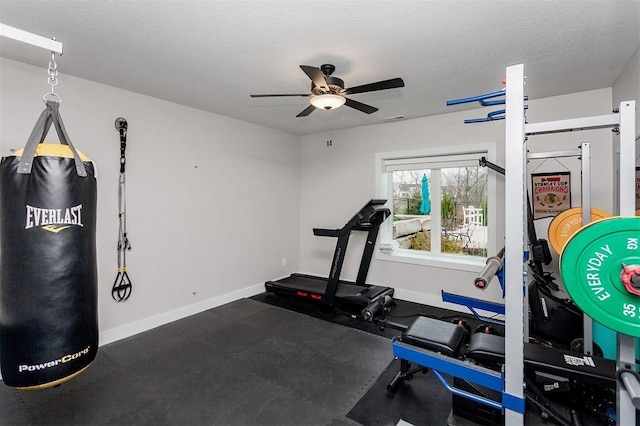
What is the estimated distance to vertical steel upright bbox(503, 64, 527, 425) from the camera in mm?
1566

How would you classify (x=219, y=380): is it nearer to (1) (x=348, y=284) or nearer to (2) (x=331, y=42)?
(1) (x=348, y=284)

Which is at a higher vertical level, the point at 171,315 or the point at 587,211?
the point at 587,211

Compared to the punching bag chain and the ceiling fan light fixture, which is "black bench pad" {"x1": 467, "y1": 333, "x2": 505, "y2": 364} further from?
the punching bag chain

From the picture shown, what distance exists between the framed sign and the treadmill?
1.69 m

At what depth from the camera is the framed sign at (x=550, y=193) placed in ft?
10.9

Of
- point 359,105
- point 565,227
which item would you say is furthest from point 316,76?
point 565,227

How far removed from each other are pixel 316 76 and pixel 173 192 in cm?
241

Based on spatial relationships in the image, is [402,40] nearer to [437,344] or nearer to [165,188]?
[437,344]

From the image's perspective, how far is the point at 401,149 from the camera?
14.5 ft

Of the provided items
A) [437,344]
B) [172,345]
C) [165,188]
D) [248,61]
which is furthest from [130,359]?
[248,61]

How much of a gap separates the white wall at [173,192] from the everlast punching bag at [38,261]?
172cm

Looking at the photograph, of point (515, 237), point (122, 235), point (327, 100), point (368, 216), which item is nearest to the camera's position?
point (515, 237)

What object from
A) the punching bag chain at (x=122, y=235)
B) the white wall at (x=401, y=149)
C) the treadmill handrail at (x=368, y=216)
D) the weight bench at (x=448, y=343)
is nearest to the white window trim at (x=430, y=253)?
the white wall at (x=401, y=149)

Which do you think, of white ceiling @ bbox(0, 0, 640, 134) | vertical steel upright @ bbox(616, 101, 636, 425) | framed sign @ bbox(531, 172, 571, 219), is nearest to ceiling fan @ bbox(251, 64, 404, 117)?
white ceiling @ bbox(0, 0, 640, 134)
